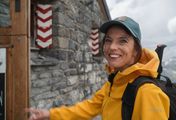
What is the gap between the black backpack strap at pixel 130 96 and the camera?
2160 millimetres

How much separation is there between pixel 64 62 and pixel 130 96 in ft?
20.2

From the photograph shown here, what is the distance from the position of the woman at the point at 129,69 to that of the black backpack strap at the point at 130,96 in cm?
3

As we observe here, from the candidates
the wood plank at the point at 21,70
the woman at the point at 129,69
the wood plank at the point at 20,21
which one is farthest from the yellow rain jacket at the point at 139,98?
the wood plank at the point at 20,21

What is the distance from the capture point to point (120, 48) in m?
2.44

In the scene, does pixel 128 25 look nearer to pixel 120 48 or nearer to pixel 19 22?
pixel 120 48

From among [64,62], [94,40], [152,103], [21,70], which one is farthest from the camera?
[94,40]

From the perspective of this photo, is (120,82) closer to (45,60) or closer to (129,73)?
(129,73)

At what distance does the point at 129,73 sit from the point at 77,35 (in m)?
7.35

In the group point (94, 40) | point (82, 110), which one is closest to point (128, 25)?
point (82, 110)

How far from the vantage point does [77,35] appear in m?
9.56

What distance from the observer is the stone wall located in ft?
23.5

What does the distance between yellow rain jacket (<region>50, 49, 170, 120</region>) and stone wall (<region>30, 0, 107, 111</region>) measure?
152 inches

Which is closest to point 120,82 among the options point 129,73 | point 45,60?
point 129,73

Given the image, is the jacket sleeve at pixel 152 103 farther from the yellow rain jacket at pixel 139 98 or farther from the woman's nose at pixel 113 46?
the woman's nose at pixel 113 46
